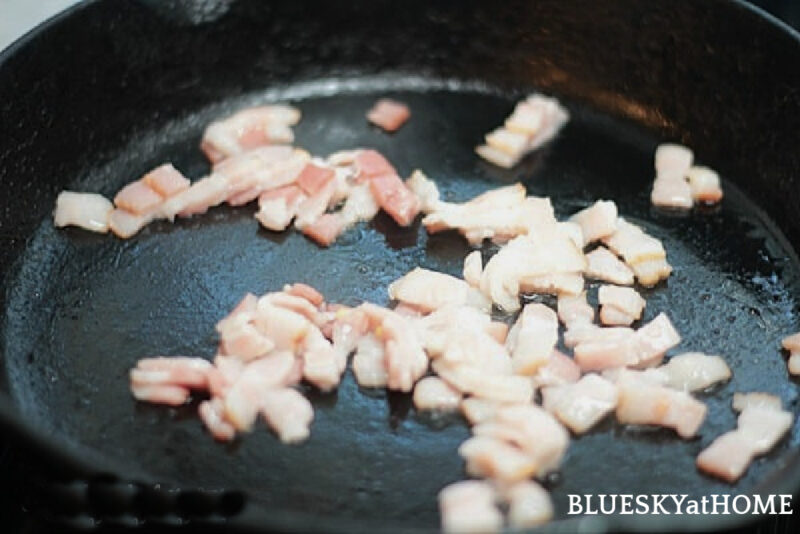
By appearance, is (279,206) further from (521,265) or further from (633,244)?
(633,244)

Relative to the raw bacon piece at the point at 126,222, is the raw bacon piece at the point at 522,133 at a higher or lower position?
higher

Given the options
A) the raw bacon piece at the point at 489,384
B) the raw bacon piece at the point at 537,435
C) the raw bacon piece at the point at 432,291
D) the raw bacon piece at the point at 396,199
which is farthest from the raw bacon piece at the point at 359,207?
the raw bacon piece at the point at 537,435

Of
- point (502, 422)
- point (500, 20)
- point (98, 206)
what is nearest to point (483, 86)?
point (500, 20)

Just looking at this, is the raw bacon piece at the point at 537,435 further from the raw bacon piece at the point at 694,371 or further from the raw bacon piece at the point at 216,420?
the raw bacon piece at the point at 216,420

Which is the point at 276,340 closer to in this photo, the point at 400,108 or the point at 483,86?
the point at 400,108

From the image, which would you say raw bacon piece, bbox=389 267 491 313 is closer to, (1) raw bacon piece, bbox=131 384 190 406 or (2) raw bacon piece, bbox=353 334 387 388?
(2) raw bacon piece, bbox=353 334 387 388

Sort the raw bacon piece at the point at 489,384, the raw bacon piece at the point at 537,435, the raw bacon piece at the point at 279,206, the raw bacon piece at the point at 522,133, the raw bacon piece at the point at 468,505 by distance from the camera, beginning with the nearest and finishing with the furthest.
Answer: the raw bacon piece at the point at 468,505
the raw bacon piece at the point at 537,435
the raw bacon piece at the point at 489,384
the raw bacon piece at the point at 279,206
the raw bacon piece at the point at 522,133

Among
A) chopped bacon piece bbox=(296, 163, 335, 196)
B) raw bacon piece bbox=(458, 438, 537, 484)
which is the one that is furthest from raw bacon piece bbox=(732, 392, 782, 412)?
chopped bacon piece bbox=(296, 163, 335, 196)

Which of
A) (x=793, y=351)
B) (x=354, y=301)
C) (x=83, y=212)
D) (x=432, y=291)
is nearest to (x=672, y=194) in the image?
(x=793, y=351)
